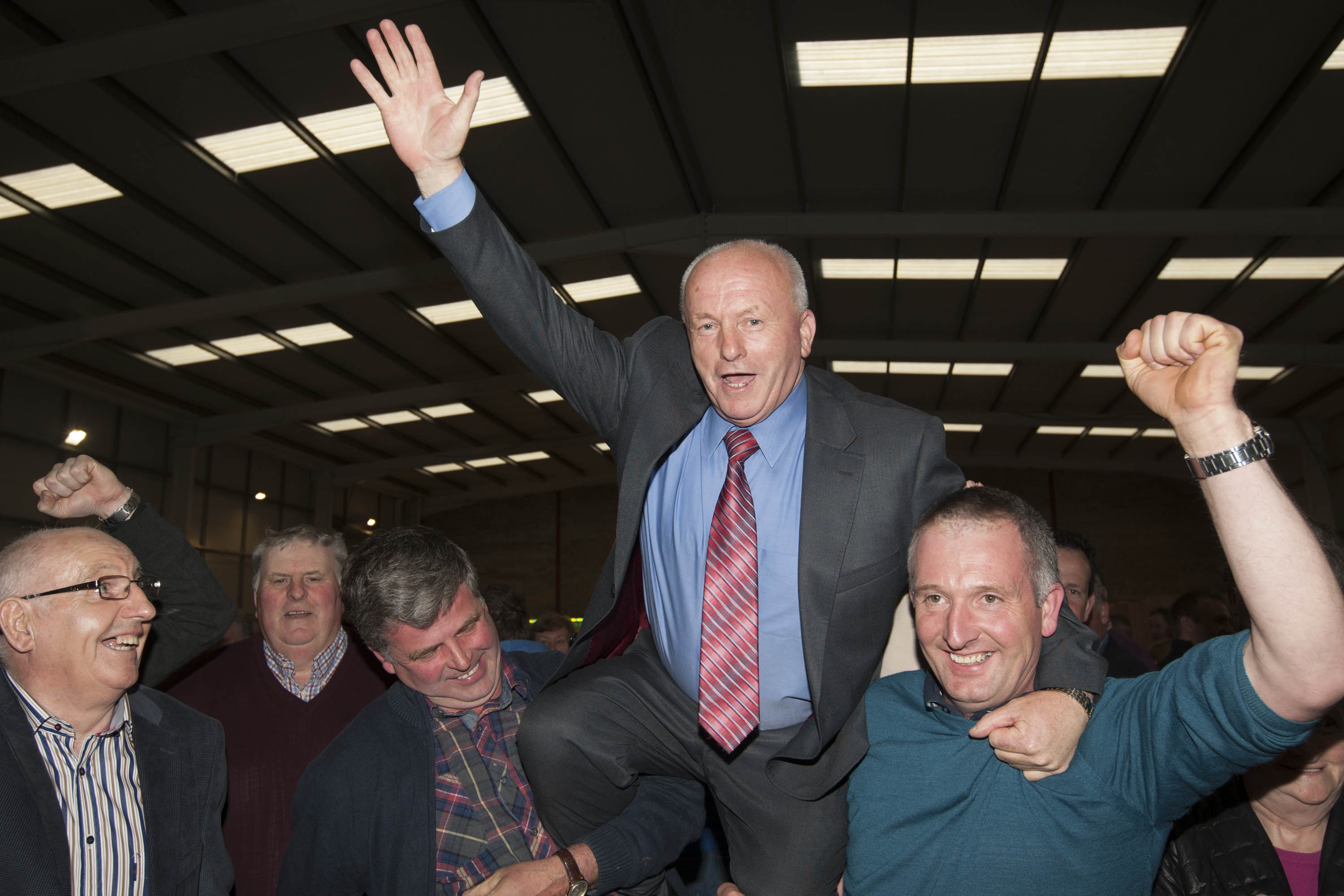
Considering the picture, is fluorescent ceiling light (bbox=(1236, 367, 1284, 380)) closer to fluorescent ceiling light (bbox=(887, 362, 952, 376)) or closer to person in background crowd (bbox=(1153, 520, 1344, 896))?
fluorescent ceiling light (bbox=(887, 362, 952, 376))

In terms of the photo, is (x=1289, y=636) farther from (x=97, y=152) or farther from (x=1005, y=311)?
(x=1005, y=311)

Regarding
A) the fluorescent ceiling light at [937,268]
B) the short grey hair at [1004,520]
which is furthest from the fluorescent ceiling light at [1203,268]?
the short grey hair at [1004,520]

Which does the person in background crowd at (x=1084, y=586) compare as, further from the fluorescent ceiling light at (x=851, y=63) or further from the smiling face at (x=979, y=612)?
the fluorescent ceiling light at (x=851, y=63)

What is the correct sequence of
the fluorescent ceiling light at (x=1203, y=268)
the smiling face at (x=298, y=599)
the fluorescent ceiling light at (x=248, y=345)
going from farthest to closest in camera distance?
1. the fluorescent ceiling light at (x=248, y=345)
2. the fluorescent ceiling light at (x=1203, y=268)
3. the smiling face at (x=298, y=599)

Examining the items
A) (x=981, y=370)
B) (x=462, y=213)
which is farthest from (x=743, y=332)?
(x=981, y=370)

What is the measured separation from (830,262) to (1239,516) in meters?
12.3

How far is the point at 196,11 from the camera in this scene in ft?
25.5

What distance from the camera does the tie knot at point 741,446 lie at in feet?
7.29

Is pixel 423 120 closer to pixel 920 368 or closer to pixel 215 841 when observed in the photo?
pixel 215 841

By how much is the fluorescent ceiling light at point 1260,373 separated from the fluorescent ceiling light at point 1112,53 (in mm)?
9338

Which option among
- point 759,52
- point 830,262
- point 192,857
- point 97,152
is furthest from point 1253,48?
point 97,152

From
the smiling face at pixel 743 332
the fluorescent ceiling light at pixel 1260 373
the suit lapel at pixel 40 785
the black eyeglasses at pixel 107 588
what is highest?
the fluorescent ceiling light at pixel 1260 373

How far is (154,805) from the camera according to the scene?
2336 millimetres

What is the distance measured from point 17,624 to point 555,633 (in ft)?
18.8
